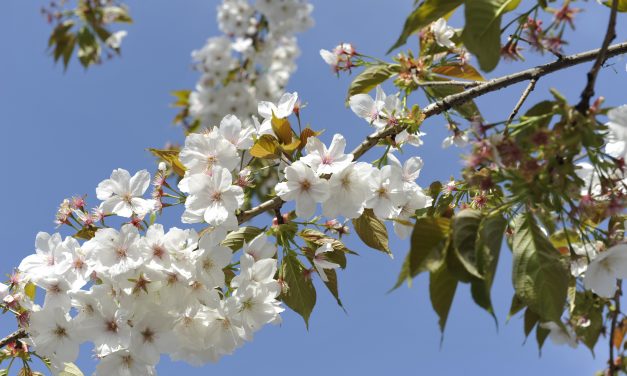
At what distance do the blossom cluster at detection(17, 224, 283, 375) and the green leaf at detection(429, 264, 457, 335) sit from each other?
0.60m

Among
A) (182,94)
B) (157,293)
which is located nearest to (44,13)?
(182,94)

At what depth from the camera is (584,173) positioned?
1.41m

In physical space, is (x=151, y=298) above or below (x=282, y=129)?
below

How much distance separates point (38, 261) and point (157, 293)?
1.52 feet

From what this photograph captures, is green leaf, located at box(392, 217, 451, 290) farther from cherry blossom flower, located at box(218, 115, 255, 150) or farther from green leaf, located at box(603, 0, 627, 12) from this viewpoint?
green leaf, located at box(603, 0, 627, 12)

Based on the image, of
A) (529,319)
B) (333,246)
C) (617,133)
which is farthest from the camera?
(333,246)

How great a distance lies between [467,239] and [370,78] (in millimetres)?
939

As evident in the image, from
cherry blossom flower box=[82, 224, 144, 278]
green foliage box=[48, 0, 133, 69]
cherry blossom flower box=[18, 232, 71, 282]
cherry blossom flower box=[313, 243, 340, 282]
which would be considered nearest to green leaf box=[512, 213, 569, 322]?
cherry blossom flower box=[313, 243, 340, 282]

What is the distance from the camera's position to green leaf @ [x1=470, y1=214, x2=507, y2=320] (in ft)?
3.45

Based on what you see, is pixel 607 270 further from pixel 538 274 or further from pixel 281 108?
pixel 281 108

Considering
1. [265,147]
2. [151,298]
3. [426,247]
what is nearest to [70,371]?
[151,298]

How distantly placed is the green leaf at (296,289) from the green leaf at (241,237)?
0.11 meters

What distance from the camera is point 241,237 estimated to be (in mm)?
1745

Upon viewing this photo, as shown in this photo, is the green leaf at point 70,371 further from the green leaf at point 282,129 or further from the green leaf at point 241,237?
Result: the green leaf at point 282,129
